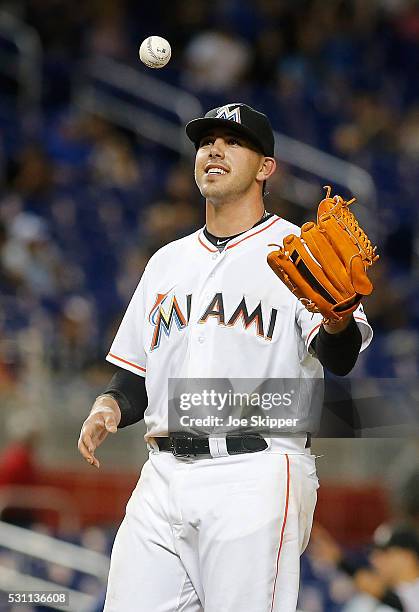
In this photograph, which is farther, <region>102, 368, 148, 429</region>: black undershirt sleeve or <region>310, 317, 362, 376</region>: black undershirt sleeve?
<region>102, 368, 148, 429</region>: black undershirt sleeve

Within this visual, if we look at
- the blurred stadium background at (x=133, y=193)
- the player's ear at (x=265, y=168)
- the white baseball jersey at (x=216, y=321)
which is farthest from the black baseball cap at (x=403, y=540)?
Result: the player's ear at (x=265, y=168)

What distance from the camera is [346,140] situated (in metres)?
9.19

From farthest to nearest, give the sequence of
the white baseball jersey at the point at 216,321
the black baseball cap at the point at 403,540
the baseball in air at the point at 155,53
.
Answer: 1. the black baseball cap at the point at 403,540
2. the baseball in air at the point at 155,53
3. the white baseball jersey at the point at 216,321

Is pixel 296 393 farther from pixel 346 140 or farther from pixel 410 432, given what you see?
pixel 346 140

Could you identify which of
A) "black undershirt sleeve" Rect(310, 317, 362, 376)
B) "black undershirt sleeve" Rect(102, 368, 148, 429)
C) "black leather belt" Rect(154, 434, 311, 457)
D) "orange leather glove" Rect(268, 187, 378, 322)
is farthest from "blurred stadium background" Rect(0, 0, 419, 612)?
"orange leather glove" Rect(268, 187, 378, 322)

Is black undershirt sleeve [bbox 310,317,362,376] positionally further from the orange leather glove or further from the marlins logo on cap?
the marlins logo on cap

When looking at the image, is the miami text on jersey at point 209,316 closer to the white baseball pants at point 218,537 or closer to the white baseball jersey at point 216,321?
the white baseball jersey at point 216,321

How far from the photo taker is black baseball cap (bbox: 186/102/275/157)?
3.02 metres

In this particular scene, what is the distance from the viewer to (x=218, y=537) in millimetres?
2729

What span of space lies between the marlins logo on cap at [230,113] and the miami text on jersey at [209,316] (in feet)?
1.62

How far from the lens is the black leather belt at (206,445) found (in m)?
2.80

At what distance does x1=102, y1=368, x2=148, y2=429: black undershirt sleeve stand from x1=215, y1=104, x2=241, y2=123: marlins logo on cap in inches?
30.5

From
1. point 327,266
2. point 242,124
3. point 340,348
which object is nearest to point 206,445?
point 340,348

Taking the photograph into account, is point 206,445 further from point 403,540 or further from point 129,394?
point 403,540
